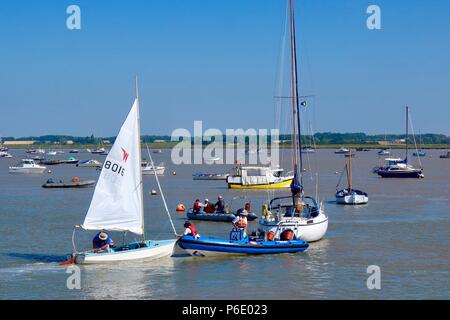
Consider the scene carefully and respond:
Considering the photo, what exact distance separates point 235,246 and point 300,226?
5241 millimetres

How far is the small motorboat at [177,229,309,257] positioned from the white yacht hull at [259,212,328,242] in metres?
1.99

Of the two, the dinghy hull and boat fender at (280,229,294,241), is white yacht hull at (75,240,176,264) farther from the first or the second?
boat fender at (280,229,294,241)

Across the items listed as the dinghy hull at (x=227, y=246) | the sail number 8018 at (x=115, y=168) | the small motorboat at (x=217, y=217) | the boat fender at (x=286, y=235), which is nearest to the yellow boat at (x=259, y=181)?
→ the small motorboat at (x=217, y=217)

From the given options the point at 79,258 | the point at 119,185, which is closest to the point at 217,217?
the point at 119,185

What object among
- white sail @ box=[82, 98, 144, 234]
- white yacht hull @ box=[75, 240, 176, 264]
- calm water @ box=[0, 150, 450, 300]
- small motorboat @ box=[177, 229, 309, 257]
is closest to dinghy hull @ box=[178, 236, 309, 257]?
small motorboat @ box=[177, 229, 309, 257]

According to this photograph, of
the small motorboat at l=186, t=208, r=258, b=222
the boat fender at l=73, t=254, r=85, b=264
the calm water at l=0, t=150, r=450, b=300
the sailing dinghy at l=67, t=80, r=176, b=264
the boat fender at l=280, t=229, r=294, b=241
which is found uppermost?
the sailing dinghy at l=67, t=80, r=176, b=264

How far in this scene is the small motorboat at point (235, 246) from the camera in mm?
34594

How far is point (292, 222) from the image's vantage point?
3891cm

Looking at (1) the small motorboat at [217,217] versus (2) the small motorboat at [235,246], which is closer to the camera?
(2) the small motorboat at [235,246]

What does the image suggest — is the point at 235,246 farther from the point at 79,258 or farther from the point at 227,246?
the point at 79,258

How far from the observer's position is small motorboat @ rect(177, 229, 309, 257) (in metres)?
34.6

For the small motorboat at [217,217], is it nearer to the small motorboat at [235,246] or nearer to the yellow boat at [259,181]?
the small motorboat at [235,246]
